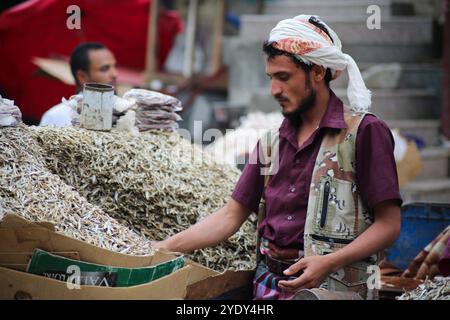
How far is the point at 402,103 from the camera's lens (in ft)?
31.7

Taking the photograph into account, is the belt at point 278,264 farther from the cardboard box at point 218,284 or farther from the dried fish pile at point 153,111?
the dried fish pile at point 153,111

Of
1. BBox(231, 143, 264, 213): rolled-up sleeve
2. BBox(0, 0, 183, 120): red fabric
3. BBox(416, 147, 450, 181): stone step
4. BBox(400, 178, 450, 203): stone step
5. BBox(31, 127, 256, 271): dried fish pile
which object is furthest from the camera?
BBox(0, 0, 183, 120): red fabric

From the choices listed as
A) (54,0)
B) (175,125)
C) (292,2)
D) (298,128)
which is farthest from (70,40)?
(298,128)

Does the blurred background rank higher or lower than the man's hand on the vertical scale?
higher

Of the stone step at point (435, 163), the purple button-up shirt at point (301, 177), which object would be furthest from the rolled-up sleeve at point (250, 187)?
the stone step at point (435, 163)

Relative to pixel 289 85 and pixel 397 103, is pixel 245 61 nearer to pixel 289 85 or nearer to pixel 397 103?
pixel 397 103

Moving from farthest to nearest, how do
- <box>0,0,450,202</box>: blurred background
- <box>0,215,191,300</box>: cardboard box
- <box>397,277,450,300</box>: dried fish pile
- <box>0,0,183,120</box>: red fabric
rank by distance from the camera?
<box>0,0,183,120</box>: red fabric < <box>0,0,450,202</box>: blurred background < <box>397,277,450,300</box>: dried fish pile < <box>0,215,191,300</box>: cardboard box

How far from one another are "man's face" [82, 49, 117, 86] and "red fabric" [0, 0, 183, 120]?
3380 millimetres

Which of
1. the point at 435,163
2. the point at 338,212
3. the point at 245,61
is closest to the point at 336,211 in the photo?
the point at 338,212

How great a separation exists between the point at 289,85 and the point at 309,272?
34.7 inches

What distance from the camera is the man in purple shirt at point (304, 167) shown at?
350 centimetres

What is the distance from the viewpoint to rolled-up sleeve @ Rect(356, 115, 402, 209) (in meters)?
3.49

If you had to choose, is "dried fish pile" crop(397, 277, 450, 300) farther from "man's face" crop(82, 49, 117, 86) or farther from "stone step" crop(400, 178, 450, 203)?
"stone step" crop(400, 178, 450, 203)

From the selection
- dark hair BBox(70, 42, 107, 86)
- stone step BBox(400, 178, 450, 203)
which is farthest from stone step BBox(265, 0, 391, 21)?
dark hair BBox(70, 42, 107, 86)
